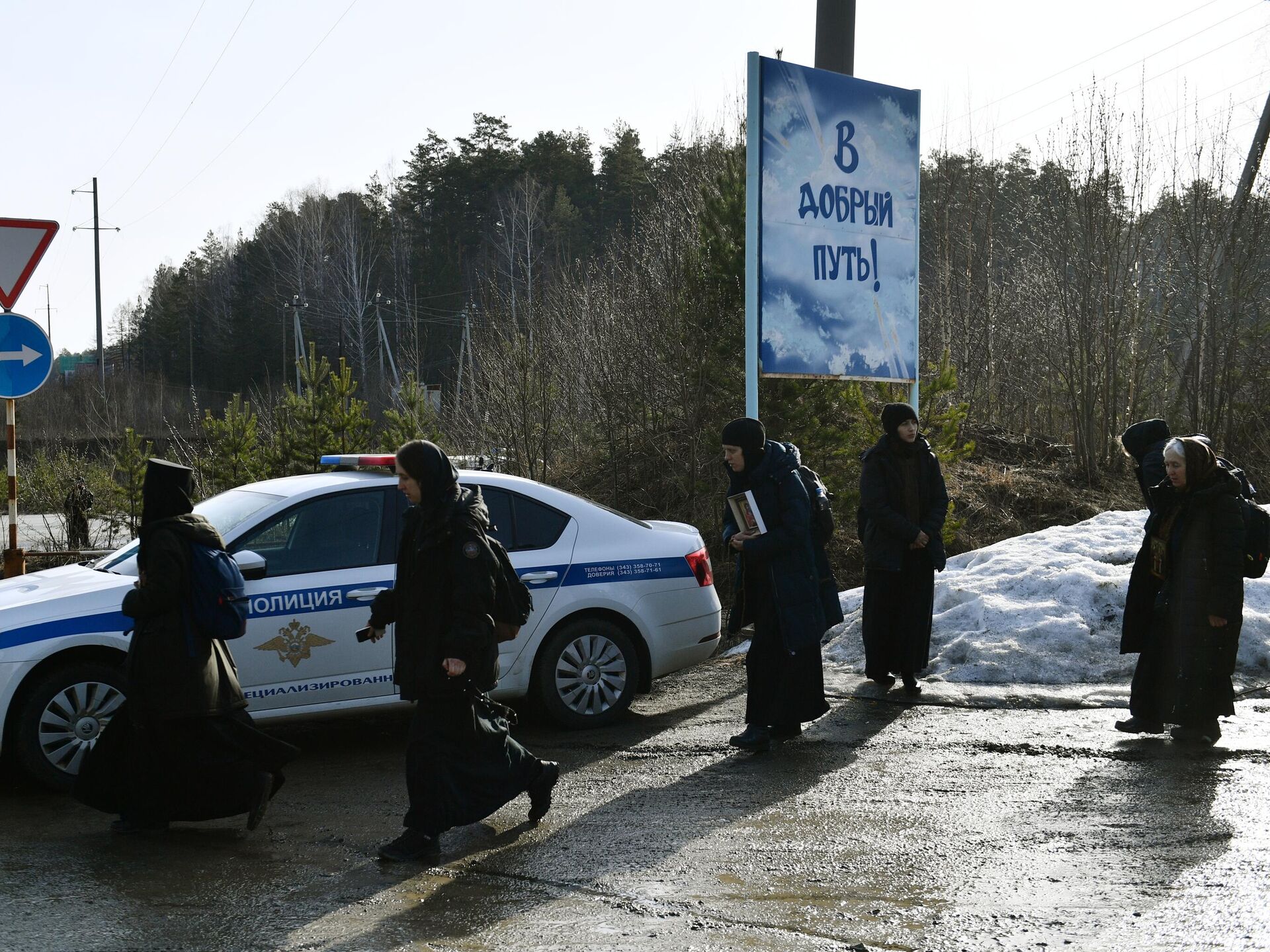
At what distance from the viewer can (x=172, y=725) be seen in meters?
5.55

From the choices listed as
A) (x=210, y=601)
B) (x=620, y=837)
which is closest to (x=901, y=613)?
(x=620, y=837)

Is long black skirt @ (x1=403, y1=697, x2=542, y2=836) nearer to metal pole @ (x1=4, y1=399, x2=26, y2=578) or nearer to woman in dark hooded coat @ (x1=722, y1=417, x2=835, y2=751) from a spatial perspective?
woman in dark hooded coat @ (x1=722, y1=417, x2=835, y2=751)

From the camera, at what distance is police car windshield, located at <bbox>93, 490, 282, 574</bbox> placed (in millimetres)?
6988

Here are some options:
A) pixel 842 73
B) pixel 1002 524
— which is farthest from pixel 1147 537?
pixel 1002 524

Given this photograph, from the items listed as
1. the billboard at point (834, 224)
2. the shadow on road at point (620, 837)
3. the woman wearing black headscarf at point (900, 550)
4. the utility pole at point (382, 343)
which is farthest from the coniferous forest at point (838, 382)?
the utility pole at point (382, 343)

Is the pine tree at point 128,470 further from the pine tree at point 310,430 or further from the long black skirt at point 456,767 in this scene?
the long black skirt at point 456,767

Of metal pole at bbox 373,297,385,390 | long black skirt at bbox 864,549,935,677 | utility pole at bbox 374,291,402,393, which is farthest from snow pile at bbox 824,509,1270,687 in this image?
metal pole at bbox 373,297,385,390

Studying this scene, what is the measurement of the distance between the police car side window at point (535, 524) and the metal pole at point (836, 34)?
19.1 feet

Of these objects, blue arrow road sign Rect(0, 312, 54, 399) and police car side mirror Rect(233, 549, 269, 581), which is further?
blue arrow road sign Rect(0, 312, 54, 399)

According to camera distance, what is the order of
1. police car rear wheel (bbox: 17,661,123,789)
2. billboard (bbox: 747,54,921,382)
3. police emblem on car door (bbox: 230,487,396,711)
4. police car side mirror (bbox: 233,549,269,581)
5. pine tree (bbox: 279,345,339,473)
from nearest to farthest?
police car rear wheel (bbox: 17,661,123,789) < police car side mirror (bbox: 233,549,269,581) < police emblem on car door (bbox: 230,487,396,711) < billboard (bbox: 747,54,921,382) < pine tree (bbox: 279,345,339,473)

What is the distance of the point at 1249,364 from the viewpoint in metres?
18.4

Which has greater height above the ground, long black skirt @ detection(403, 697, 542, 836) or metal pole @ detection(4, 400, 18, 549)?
metal pole @ detection(4, 400, 18, 549)

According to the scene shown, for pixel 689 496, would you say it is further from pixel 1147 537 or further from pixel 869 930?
pixel 869 930

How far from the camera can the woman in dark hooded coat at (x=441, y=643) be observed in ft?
16.8
